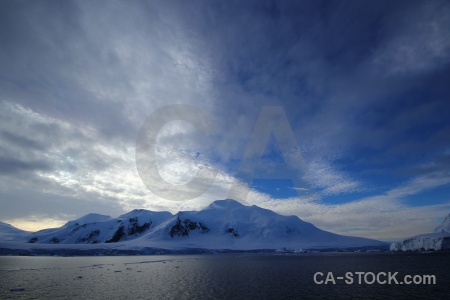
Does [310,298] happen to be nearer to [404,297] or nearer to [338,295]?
[338,295]

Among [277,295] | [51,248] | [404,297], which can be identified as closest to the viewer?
[404,297]

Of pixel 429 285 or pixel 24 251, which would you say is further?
pixel 24 251

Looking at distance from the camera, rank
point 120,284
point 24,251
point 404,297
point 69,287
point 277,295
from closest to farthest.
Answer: point 404,297 → point 277,295 → point 69,287 → point 120,284 → point 24,251

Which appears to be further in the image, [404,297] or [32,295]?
[32,295]

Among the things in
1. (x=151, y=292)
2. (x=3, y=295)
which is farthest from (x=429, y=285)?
(x=3, y=295)

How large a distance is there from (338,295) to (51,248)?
174 m

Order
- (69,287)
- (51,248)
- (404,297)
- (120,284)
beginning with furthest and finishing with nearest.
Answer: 1. (51,248)
2. (120,284)
3. (69,287)
4. (404,297)

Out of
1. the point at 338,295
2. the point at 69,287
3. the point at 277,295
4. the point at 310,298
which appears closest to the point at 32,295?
the point at 69,287

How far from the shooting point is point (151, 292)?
143 feet

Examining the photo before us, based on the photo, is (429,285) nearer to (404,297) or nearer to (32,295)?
(404,297)

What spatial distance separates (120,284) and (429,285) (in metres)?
53.3

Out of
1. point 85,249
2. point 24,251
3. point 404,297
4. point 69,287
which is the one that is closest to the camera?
point 404,297

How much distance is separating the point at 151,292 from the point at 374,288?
3517 centimetres

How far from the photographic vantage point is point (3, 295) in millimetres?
38469
